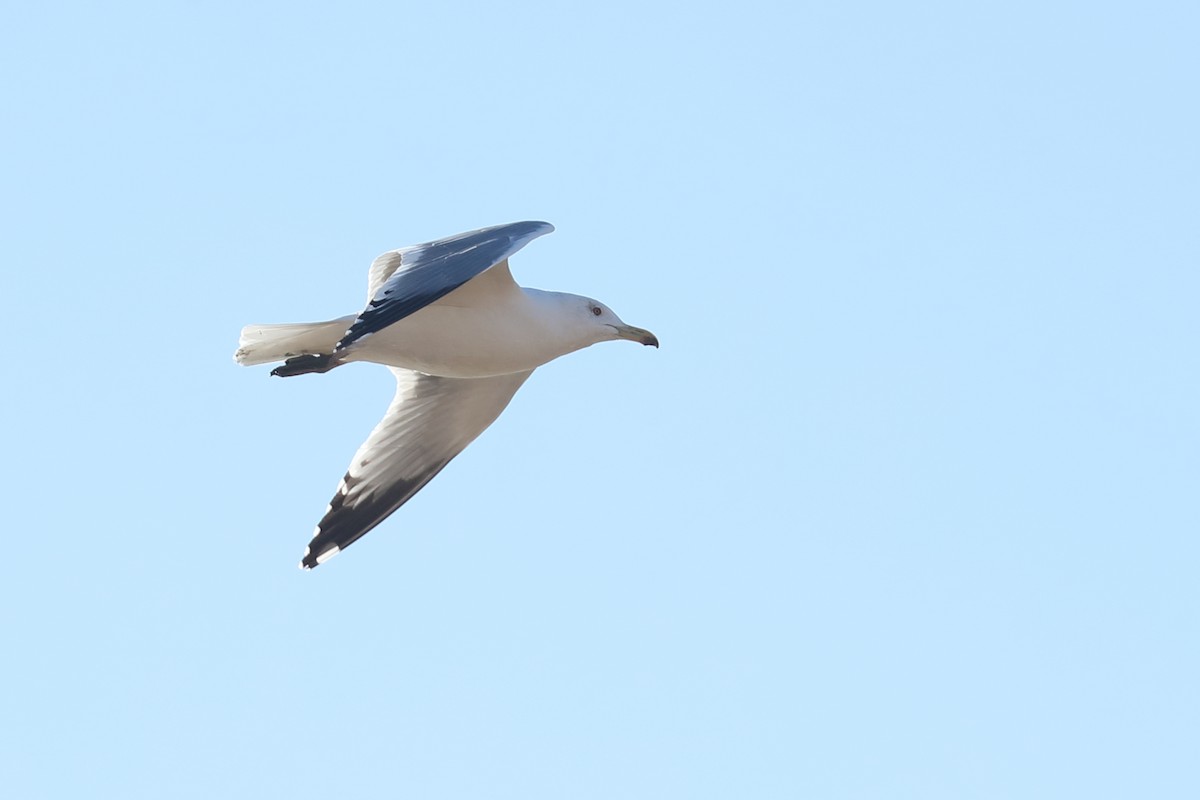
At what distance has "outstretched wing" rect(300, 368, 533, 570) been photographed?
1036 cm

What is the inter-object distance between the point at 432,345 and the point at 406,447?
4.56 ft

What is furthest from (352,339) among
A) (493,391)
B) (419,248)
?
(493,391)

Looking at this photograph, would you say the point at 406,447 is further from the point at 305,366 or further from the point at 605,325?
the point at 605,325

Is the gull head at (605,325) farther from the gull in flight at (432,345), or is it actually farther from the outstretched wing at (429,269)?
the outstretched wing at (429,269)

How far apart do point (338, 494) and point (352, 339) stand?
2621mm

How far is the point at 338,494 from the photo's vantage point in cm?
1054

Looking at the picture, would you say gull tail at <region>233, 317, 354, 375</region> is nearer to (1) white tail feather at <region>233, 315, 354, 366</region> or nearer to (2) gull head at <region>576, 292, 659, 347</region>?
(1) white tail feather at <region>233, 315, 354, 366</region>

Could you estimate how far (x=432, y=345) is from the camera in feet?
30.1

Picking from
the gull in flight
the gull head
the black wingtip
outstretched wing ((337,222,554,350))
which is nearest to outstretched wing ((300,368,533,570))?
the gull in flight

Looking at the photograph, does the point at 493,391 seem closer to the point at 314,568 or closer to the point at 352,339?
the point at 314,568

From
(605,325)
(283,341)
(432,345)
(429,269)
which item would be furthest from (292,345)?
(605,325)

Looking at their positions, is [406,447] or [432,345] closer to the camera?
[432,345]

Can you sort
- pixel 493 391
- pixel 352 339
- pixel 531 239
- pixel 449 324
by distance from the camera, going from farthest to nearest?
1. pixel 493 391
2. pixel 449 324
3. pixel 531 239
4. pixel 352 339

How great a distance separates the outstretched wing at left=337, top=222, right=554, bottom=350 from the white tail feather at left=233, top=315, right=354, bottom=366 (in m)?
0.37
